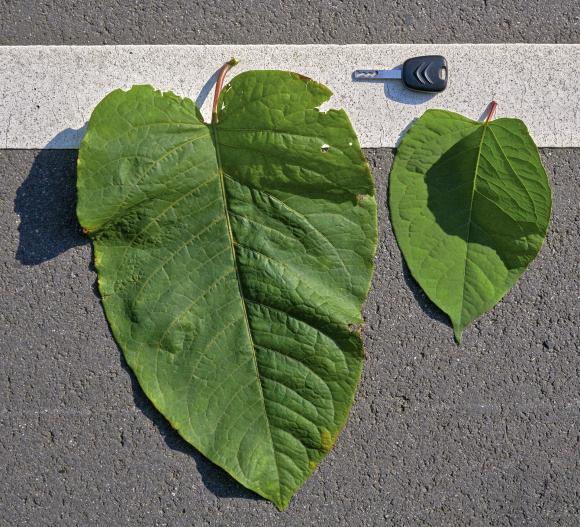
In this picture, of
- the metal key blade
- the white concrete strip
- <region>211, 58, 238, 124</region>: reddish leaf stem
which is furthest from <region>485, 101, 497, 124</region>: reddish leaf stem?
<region>211, 58, 238, 124</region>: reddish leaf stem

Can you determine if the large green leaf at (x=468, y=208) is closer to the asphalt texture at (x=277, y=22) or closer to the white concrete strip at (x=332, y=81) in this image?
the white concrete strip at (x=332, y=81)

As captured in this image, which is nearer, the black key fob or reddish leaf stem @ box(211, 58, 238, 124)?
reddish leaf stem @ box(211, 58, 238, 124)

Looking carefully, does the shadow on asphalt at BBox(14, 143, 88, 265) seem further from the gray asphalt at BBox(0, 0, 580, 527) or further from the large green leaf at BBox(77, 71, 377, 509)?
the large green leaf at BBox(77, 71, 377, 509)

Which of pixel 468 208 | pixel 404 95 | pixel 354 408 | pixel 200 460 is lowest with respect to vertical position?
pixel 200 460

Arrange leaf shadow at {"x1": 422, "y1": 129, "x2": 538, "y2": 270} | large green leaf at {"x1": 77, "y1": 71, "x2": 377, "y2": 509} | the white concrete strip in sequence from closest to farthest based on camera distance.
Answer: large green leaf at {"x1": 77, "y1": 71, "x2": 377, "y2": 509}, leaf shadow at {"x1": 422, "y1": 129, "x2": 538, "y2": 270}, the white concrete strip

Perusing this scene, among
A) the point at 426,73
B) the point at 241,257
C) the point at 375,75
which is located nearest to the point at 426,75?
the point at 426,73

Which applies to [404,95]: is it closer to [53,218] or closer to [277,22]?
[277,22]
